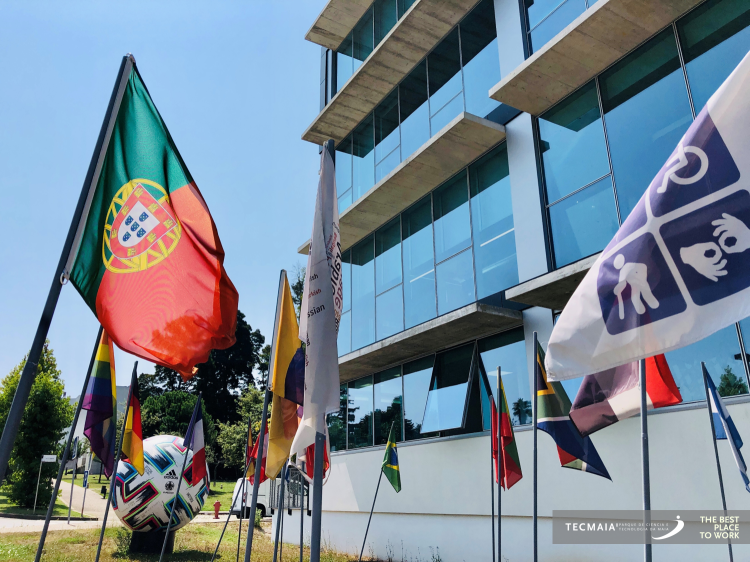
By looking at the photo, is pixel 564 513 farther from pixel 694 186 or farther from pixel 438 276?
pixel 694 186

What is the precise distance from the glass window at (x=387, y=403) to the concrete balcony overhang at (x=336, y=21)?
13.2 meters

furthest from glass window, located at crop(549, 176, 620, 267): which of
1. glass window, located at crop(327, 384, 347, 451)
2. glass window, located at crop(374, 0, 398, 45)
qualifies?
glass window, located at crop(327, 384, 347, 451)

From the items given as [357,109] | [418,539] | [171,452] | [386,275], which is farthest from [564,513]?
[357,109]

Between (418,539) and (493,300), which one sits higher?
(493,300)

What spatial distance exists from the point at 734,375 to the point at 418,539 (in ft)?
29.0

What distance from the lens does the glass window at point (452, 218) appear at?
576 inches

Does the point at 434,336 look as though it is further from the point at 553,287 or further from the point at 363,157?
the point at 363,157

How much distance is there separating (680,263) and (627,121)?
9.18 m

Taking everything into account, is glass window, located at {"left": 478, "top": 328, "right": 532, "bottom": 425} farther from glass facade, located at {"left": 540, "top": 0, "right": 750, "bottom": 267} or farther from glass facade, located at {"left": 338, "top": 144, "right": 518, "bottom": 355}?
glass facade, located at {"left": 540, "top": 0, "right": 750, "bottom": 267}

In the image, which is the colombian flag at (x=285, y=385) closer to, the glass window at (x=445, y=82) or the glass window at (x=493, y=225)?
the glass window at (x=493, y=225)

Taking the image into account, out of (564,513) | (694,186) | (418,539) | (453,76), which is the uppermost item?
(453,76)

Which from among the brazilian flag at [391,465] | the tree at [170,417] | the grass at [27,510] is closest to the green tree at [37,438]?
the grass at [27,510]

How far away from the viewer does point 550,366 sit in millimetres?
2725

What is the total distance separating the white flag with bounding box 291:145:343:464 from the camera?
427 cm
